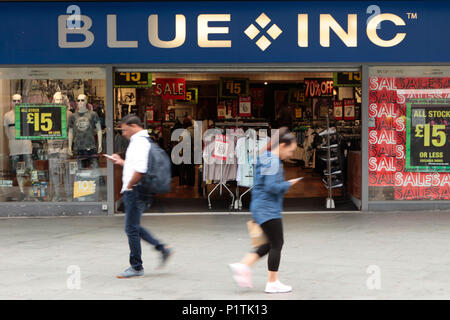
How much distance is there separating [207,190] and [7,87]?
5201mm

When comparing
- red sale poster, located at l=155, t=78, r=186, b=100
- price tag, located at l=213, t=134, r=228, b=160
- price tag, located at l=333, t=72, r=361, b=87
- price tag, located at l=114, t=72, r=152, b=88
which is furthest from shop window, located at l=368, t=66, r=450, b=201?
red sale poster, located at l=155, t=78, r=186, b=100

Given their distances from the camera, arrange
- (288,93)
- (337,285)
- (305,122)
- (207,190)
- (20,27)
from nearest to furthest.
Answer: (337,285)
(20,27)
(207,190)
(305,122)
(288,93)

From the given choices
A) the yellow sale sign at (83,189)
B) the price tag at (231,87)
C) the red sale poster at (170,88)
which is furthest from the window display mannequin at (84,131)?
the price tag at (231,87)

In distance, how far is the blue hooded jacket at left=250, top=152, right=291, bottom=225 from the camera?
640cm

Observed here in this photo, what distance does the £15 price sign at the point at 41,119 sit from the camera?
39.3 feet

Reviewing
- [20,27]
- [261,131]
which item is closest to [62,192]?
[20,27]

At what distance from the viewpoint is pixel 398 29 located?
11.7m

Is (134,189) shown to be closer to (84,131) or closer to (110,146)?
(110,146)

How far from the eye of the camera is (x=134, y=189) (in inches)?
282

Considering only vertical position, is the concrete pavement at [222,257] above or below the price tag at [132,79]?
below

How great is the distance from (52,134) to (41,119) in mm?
346

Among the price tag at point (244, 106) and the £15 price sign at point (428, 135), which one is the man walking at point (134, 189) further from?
the price tag at point (244, 106)

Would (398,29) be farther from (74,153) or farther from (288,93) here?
(288,93)

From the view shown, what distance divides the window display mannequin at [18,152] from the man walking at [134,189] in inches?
211
